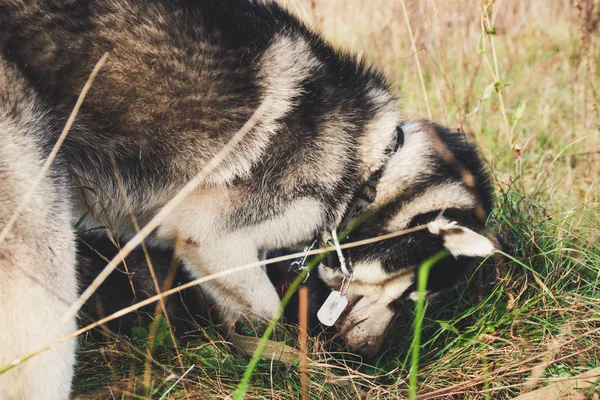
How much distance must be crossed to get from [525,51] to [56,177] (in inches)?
211

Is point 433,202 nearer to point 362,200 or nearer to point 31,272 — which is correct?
point 362,200

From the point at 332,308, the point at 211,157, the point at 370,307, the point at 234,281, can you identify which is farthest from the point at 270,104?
the point at 370,307

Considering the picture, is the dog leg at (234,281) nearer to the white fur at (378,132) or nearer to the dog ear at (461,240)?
the white fur at (378,132)

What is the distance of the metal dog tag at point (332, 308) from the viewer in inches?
120

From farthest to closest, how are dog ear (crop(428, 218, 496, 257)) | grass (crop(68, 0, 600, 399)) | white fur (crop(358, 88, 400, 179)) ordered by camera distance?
white fur (crop(358, 88, 400, 179))
dog ear (crop(428, 218, 496, 257))
grass (crop(68, 0, 600, 399))

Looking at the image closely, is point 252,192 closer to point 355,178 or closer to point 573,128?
point 355,178

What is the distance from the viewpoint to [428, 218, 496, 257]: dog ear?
2727 millimetres

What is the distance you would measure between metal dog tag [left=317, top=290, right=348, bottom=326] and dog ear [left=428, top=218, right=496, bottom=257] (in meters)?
0.61

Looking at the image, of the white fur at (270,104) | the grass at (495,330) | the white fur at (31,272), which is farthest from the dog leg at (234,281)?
the white fur at (31,272)

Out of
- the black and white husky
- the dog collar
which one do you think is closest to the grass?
the black and white husky

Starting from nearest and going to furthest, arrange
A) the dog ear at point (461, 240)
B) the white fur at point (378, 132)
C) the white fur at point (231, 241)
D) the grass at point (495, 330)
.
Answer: the grass at point (495, 330)
the dog ear at point (461, 240)
the white fur at point (231, 241)
the white fur at point (378, 132)

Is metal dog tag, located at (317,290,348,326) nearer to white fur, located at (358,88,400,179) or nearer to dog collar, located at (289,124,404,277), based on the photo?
dog collar, located at (289,124,404,277)

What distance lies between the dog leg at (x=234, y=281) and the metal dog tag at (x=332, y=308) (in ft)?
0.81

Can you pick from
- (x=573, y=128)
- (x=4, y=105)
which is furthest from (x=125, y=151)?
(x=573, y=128)
